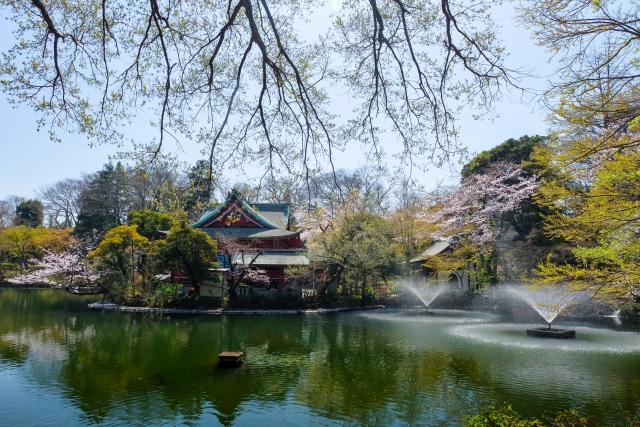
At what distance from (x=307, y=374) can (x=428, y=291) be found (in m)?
15.3

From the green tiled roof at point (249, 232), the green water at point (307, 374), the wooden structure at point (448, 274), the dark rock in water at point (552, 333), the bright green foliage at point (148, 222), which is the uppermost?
the bright green foliage at point (148, 222)

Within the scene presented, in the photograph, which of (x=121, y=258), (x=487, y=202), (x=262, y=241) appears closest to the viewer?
(x=121, y=258)

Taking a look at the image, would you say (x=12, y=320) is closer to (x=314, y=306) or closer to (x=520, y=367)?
(x=314, y=306)

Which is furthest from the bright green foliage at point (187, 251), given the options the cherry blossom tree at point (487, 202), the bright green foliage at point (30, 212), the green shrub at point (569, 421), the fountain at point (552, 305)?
the bright green foliage at point (30, 212)

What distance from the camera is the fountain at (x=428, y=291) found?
21906 mm

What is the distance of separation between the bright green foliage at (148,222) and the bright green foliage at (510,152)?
59.3 feet

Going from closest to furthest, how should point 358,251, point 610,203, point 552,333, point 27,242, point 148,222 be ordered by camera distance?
point 610,203
point 552,333
point 358,251
point 148,222
point 27,242

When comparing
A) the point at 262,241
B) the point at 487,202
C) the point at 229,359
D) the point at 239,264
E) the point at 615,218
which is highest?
the point at 487,202

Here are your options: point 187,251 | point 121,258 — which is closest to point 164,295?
point 187,251

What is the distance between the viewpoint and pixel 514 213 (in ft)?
64.6

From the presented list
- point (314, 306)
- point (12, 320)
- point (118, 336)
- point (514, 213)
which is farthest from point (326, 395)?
point (514, 213)

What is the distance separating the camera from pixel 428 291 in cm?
2264

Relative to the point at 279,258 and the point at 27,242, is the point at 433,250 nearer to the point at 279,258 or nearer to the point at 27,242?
the point at 279,258

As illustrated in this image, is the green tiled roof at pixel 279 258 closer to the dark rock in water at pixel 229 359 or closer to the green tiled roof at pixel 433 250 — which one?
the green tiled roof at pixel 433 250
